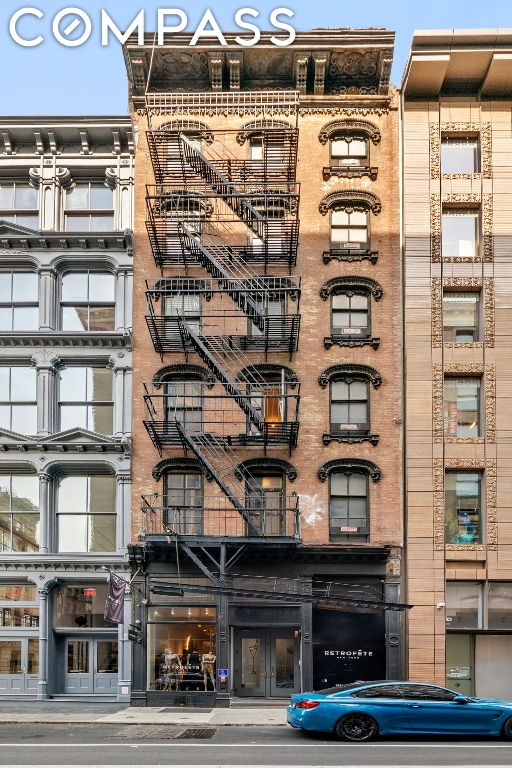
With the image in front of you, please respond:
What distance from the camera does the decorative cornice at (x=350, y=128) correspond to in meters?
31.0

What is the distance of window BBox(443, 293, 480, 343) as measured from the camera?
1179 inches

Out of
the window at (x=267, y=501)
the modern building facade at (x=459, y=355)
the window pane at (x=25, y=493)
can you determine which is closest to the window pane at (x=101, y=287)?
the window pane at (x=25, y=493)

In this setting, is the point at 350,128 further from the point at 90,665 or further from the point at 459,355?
the point at 90,665

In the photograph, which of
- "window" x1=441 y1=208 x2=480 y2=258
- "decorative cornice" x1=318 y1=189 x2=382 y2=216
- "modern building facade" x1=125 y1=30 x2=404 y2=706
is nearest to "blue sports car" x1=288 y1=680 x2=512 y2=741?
"modern building facade" x1=125 y1=30 x2=404 y2=706

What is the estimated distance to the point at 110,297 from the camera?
100ft

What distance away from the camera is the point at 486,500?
28.7 meters

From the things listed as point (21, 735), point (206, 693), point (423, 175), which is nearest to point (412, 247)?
point (423, 175)

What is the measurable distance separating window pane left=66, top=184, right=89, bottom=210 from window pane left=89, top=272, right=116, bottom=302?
8.32 ft

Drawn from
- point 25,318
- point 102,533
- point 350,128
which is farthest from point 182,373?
point 350,128

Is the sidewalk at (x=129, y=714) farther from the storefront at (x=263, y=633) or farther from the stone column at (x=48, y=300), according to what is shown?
the stone column at (x=48, y=300)

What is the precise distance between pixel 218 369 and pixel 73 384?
5231mm

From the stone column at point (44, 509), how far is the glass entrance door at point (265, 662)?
6891 millimetres

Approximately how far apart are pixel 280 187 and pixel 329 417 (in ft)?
26.5

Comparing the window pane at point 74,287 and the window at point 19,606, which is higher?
the window pane at point 74,287
